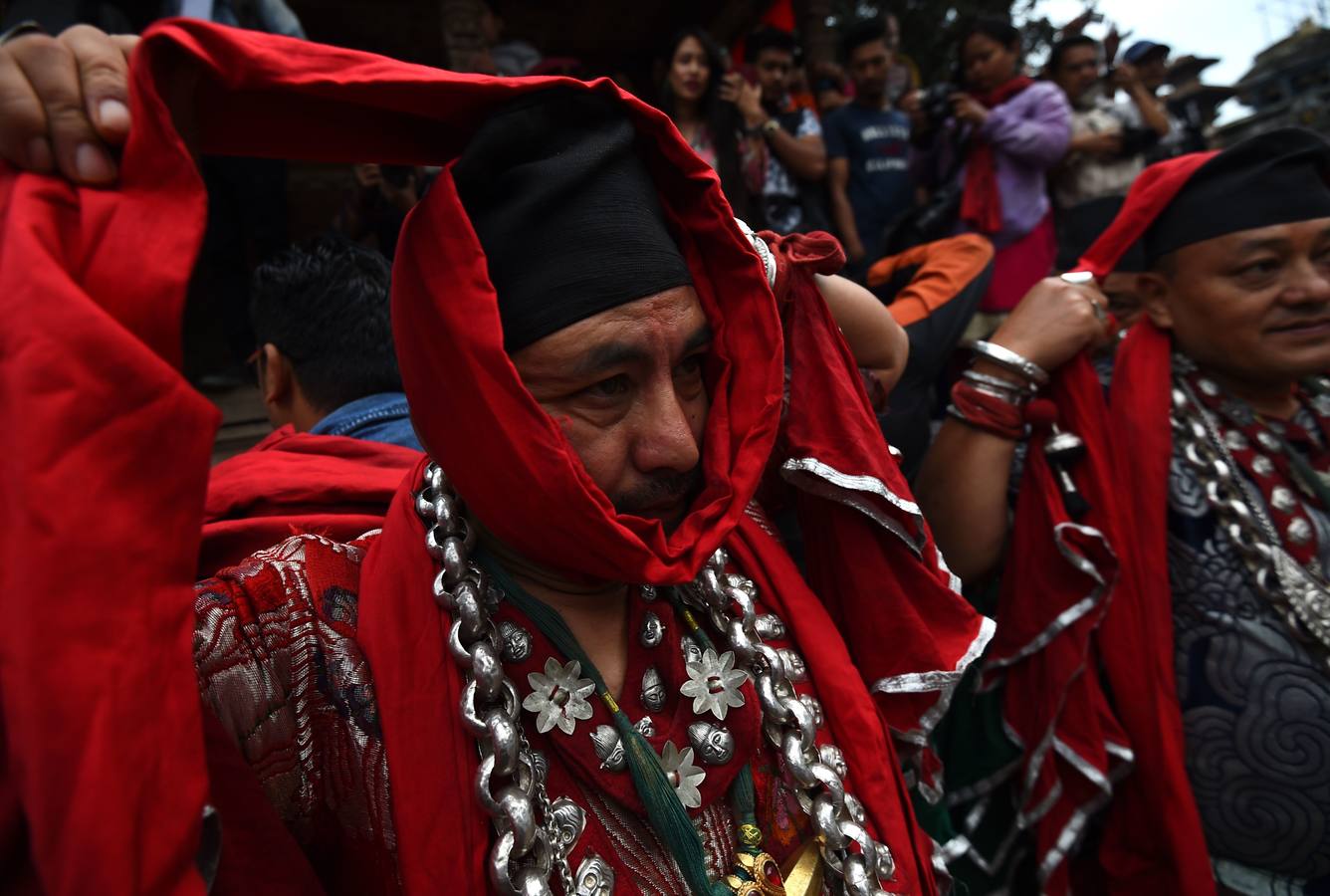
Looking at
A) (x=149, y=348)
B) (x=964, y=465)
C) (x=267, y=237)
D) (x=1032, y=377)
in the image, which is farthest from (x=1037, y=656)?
(x=267, y=237)

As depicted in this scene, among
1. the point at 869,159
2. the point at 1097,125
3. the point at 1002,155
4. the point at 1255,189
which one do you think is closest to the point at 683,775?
the point at 1255,189

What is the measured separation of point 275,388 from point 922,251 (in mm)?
1765

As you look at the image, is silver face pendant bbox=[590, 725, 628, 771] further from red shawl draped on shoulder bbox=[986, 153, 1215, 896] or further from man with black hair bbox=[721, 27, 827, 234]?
man with black hair bbox=[721, 27, 827, 234]

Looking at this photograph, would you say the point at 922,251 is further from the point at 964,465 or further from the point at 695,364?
the point at 695,364

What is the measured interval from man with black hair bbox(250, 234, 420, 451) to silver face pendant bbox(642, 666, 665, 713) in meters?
1.00

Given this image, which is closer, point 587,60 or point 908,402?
point 908,402

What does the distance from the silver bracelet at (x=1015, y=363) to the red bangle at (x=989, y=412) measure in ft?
0.22

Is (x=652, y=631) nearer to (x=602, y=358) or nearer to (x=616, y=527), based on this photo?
(x=616, y=527)

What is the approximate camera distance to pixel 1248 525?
1.73 meters

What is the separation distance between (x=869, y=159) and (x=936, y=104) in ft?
1.81

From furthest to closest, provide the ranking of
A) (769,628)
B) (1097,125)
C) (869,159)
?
(1097,125)
(869,159)
(769,628)

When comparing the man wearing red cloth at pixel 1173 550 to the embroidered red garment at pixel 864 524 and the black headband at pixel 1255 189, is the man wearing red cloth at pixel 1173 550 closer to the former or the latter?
the black headband at pixel 1255 189

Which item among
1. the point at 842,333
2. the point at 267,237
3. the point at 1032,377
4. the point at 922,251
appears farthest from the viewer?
the point at 267,237

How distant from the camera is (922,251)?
225 cm
